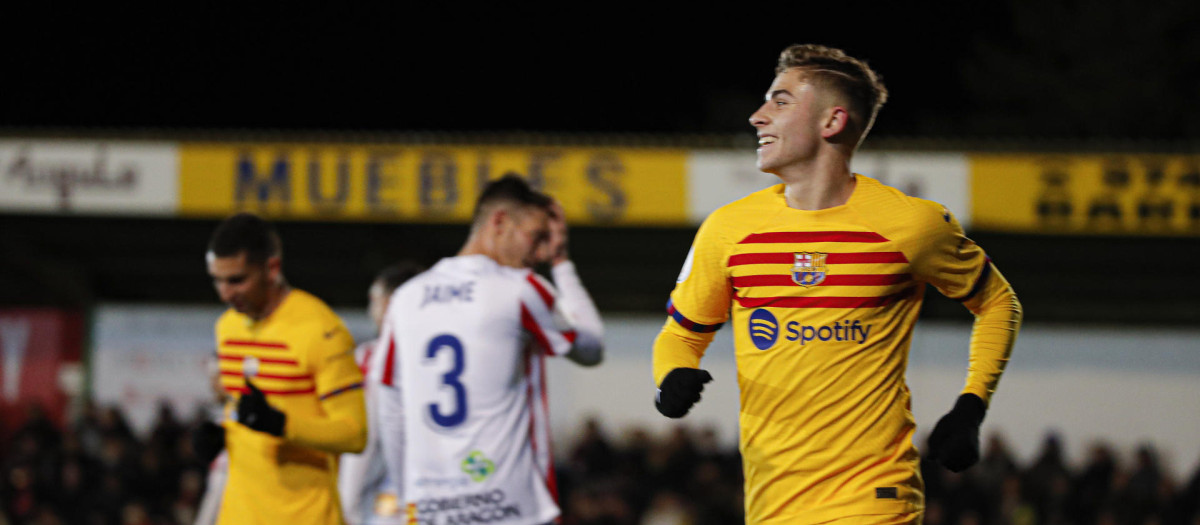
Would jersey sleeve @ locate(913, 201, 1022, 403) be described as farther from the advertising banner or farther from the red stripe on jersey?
the advertising banner

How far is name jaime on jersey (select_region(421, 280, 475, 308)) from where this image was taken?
4.45 meters

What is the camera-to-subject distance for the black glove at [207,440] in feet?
14.4

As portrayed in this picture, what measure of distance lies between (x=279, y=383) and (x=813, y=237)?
89.3 inches

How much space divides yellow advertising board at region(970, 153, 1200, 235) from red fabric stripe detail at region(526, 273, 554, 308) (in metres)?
9.94

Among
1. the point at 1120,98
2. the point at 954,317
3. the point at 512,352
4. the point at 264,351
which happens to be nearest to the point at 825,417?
the point at 512,352

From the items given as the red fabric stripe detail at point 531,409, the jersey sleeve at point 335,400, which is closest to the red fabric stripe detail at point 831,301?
the red fabric stripe detail at point 531,409

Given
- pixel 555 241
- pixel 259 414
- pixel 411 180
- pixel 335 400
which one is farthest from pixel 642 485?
pixel 259 414

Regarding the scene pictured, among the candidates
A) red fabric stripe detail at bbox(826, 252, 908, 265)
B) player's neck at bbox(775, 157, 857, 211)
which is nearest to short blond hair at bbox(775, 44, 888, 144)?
player's neck at bbox(775, 157, 857, 211)

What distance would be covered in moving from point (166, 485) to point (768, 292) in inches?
401

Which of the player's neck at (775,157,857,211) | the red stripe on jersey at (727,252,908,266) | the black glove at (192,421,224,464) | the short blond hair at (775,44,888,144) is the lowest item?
the black glove at (192,421,224,464)

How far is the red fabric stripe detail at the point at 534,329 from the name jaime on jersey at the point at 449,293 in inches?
8.2

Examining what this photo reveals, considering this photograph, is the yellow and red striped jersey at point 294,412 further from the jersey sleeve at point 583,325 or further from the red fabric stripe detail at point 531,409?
the jersey sleeve at point 583,325

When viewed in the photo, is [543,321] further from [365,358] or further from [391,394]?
[365,358]

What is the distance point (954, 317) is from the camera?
1540 centimetres
